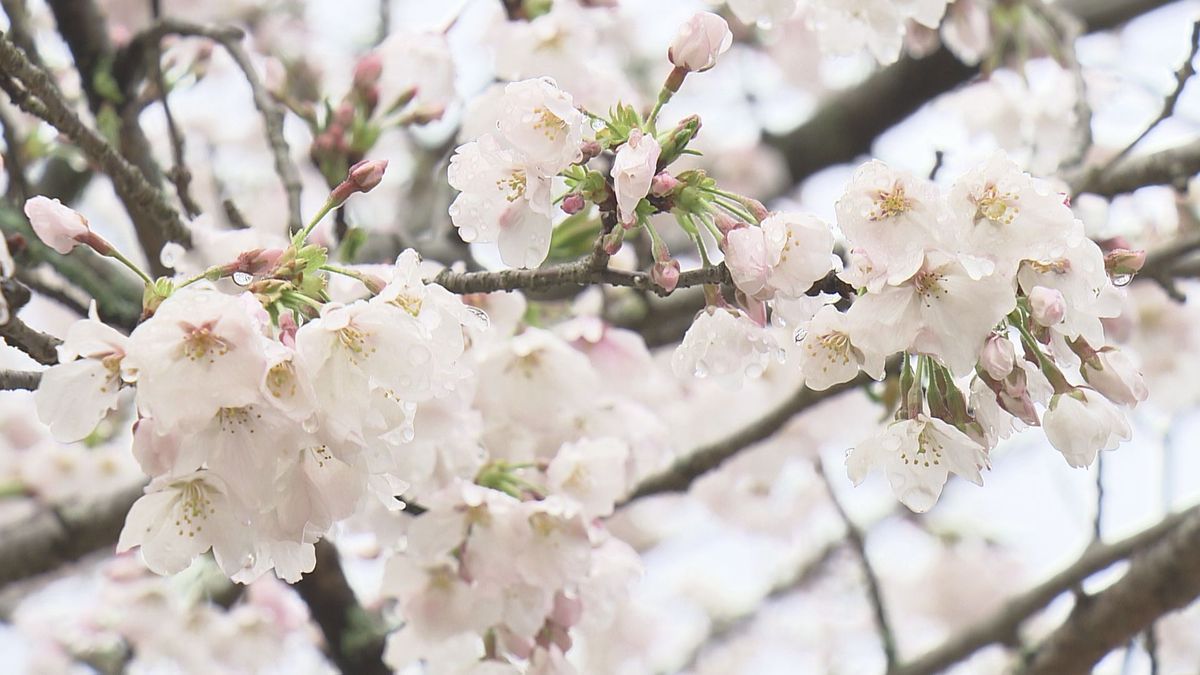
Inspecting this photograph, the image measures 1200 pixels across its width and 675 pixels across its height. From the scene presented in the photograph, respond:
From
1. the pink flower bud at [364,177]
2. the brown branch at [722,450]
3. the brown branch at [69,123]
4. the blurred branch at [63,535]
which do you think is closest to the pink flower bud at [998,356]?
the pink flower bud at [364,177]

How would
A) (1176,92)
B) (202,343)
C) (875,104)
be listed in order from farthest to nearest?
(875,104) → (1176,92) → (202,343)

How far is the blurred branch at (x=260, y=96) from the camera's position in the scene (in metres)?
1.48

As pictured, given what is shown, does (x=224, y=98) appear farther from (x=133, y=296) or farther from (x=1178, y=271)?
(x=1178, y=271)

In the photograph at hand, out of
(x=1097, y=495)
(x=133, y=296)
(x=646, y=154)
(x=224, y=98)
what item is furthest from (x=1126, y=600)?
(x=224, y=98)

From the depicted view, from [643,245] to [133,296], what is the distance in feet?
2.61

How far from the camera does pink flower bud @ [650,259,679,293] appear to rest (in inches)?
32.6

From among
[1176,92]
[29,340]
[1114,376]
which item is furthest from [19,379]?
[1176,92]

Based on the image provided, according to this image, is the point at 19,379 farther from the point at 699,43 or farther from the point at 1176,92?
the point at 1176,92

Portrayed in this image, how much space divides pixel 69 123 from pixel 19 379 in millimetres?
367

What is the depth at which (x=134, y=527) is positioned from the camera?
0.90 metres

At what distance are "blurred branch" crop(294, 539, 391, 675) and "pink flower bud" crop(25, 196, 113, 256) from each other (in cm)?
104

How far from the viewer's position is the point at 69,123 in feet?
3.65

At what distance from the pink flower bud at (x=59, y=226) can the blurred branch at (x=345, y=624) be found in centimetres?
104

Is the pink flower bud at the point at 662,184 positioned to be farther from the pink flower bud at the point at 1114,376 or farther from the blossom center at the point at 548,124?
the pink flower bud at the point at 1114,376
